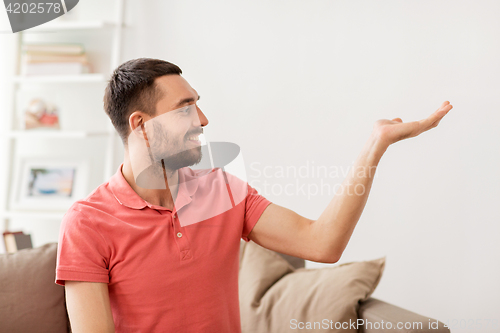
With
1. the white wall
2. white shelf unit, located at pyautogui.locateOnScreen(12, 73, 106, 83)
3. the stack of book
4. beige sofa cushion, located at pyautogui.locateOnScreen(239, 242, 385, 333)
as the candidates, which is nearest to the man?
beige sofa cushion, located at pyautogui.locateOnScreen(239, 242, 385, 333)

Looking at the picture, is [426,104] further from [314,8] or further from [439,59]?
[314,8]

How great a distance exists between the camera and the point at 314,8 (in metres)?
2.10

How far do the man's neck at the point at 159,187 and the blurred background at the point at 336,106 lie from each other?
1076mm

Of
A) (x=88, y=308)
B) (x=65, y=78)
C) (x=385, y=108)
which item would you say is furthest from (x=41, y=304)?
(x=385, y=108)

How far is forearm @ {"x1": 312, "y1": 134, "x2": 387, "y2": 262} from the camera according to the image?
90cm

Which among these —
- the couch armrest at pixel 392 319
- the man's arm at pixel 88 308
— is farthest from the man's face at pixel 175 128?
the couch armrest at pixel 392 319

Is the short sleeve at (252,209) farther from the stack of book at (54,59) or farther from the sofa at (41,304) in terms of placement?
the stack of book at (54,59)

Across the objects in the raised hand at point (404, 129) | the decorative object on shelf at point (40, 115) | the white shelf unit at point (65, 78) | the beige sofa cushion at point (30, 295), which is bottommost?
the beige sofa cushion at point (30, 295)

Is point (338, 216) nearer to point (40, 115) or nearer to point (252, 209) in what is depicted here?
point (252, 209)

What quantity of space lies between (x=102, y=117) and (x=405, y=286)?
6.01 feet

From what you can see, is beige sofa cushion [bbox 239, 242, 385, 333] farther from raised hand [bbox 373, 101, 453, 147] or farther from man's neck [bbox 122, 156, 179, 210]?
raised hand [bbox 373, 101, 453, 147]

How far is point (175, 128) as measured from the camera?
1099 millimetres

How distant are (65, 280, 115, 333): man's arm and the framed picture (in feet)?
4.74

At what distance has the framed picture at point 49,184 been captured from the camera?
7.60ft
